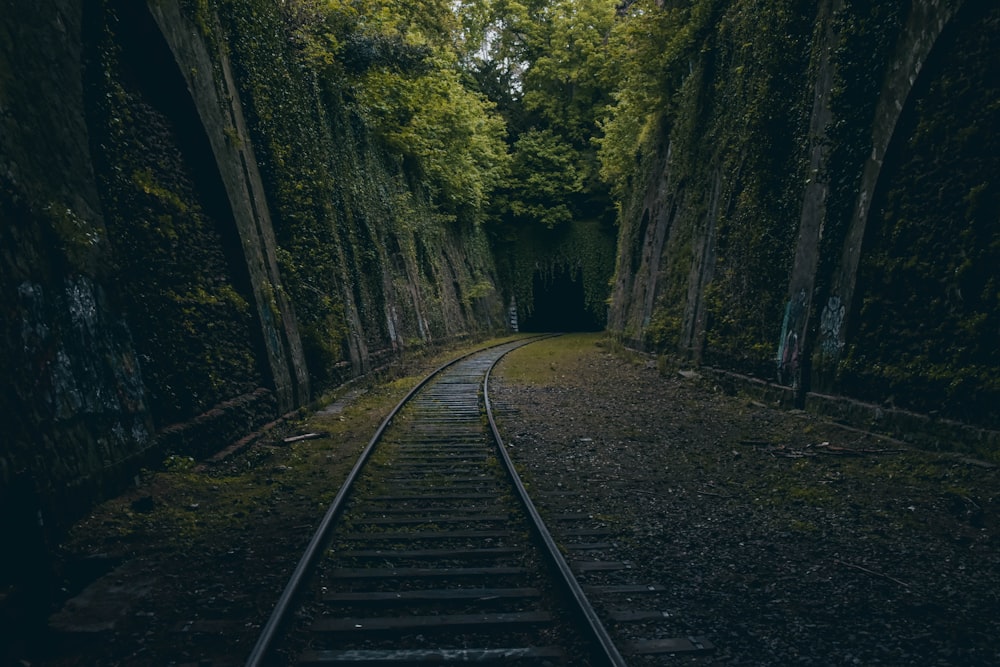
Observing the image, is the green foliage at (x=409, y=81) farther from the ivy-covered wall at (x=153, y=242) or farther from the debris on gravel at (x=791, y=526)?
the debris on gravel at (x=791, y=526)

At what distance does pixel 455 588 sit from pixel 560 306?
121 ft

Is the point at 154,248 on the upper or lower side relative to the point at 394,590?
upper

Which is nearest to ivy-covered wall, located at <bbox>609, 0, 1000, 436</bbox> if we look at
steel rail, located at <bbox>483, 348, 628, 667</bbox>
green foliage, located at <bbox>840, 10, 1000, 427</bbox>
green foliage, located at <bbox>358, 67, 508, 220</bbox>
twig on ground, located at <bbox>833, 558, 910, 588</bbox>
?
green foliage, located at <bbox>840, 10, 1000, 427</bbox>

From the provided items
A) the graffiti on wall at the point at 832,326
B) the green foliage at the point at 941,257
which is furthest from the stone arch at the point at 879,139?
the green foliage at the point at 941,257

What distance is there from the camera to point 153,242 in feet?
23.6

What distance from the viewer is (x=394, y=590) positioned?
401 cm

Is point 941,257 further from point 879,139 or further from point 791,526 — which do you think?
point 791,526

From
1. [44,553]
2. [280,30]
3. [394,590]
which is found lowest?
[394,590]

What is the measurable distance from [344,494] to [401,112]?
17.8 m

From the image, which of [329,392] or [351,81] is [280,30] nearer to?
[351,81]

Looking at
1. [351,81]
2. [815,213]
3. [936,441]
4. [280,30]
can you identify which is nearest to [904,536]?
[936,441]

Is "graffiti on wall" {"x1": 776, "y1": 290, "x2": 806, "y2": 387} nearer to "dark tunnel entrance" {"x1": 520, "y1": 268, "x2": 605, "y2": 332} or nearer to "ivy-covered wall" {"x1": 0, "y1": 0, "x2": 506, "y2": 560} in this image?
"ivy-covered wall" {"x1": 0, "y1": 0, "x2": 506, "y2": 560}

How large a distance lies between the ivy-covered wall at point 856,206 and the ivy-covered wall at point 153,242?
8061 millimetres

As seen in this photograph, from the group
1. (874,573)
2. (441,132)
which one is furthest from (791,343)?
(441,132)
